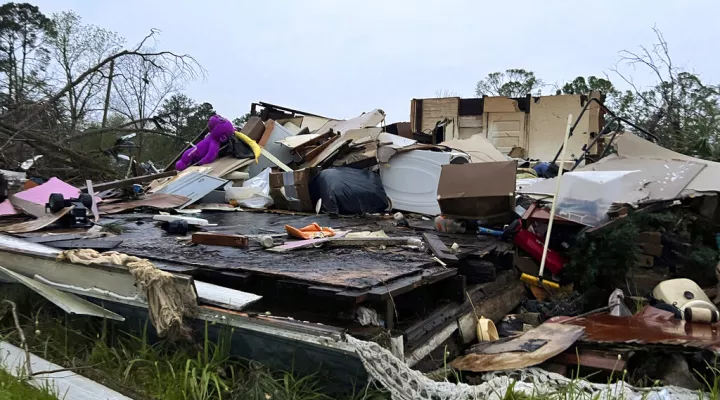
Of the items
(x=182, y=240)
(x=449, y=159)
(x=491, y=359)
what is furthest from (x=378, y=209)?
(x=491, y=359)

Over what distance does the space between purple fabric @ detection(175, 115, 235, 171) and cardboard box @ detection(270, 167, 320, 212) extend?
2099 millimetres

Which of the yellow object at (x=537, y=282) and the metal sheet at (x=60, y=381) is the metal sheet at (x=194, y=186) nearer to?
the metal sheet at (x=60, y=381)

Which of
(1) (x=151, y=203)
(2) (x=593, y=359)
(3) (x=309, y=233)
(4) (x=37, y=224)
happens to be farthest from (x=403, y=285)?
(1) (x=151, y=203)

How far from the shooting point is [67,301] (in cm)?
289

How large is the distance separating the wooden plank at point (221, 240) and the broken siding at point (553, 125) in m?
8.73

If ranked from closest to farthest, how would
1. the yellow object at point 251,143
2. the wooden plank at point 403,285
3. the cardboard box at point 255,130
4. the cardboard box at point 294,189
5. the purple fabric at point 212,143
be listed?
the wooden plank at point 403,285 → the cardboard box at point 294,189 → the yellow object at point 251,143 → the purple fabric at point 212,143 → the cardboard box at point 255,130

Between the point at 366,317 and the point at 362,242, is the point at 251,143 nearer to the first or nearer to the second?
the point at 362,242

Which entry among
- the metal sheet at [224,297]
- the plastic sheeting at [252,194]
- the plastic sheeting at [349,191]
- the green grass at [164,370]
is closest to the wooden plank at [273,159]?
the plastic sheeting at [252,194]

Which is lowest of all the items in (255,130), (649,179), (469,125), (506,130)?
(649,179)

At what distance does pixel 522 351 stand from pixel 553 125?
9307 millimetres

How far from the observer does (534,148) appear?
11148 millimetres

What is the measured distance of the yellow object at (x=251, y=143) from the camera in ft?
25.6

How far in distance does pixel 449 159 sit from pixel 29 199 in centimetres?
461

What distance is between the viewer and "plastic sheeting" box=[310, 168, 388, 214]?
5809 mm
